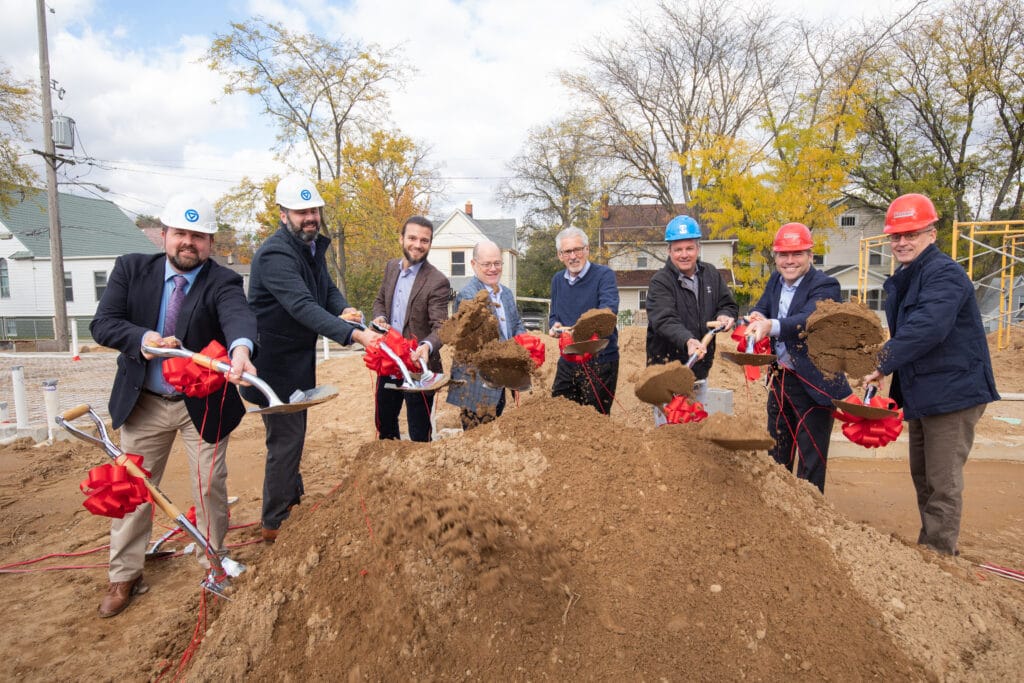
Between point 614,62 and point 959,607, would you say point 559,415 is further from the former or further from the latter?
point 614,62

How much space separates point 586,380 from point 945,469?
210 cm

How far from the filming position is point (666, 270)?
13.1 feet

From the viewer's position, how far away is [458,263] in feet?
97.9

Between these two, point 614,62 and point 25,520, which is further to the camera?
point 614,62

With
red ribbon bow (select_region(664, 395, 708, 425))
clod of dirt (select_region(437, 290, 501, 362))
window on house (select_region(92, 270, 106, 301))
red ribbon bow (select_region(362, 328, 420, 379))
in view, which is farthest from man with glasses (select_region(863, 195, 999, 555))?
window on house (select_region(92, 270, 106, 301))

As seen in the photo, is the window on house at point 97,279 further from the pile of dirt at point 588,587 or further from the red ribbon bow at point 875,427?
the red ribbon bow at point 875,427

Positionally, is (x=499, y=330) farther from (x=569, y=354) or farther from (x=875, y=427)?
(x=875, y=427)

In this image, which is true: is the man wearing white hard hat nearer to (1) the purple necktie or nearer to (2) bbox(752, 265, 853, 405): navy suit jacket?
(1) the purple necktie

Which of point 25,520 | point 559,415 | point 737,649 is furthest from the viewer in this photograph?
point 25,520

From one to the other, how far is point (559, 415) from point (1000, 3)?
67.1 ft

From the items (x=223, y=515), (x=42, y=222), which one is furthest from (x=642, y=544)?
(x=42, y=222)

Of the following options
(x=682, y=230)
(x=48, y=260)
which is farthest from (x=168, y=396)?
(x=48, y=260)

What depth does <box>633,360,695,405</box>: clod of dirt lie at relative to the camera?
10.3 ft

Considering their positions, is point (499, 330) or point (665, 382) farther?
point (499, 330)
